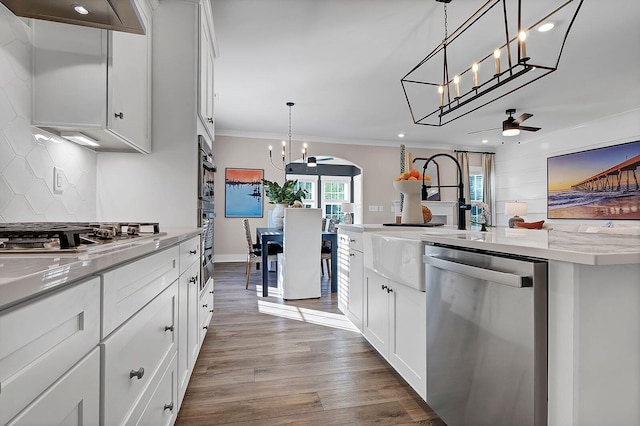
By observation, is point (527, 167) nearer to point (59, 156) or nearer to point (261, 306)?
point (261, 306)

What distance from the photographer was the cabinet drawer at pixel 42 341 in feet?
1.35

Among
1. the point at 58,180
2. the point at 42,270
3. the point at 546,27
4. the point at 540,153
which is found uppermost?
the point at 546,27

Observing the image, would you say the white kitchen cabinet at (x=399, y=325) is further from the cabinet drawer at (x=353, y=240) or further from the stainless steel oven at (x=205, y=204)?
the stainless steel oven at (x=205, y=204)

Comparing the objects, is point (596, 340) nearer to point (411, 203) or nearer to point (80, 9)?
point (411, 203)

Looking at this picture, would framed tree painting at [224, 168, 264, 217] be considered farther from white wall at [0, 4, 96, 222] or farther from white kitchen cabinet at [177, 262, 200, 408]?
white wall at [0, 4, 96, 222]

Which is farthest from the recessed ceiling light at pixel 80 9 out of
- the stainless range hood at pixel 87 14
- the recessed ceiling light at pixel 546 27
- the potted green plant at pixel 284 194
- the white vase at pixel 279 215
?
the recessed ceiling light at pixel 546 27

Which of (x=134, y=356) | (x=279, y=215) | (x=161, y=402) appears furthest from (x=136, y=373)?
(x=279, y=215)

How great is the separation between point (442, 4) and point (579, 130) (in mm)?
5413

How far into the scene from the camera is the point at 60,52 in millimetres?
1445

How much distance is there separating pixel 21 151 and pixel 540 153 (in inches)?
331

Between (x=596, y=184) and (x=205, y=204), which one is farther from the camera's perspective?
(x=596, y=184)

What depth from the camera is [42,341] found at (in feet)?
1.61

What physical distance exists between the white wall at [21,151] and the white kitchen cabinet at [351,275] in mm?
1848

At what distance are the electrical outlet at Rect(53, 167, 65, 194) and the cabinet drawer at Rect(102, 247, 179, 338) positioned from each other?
770 millimetres
